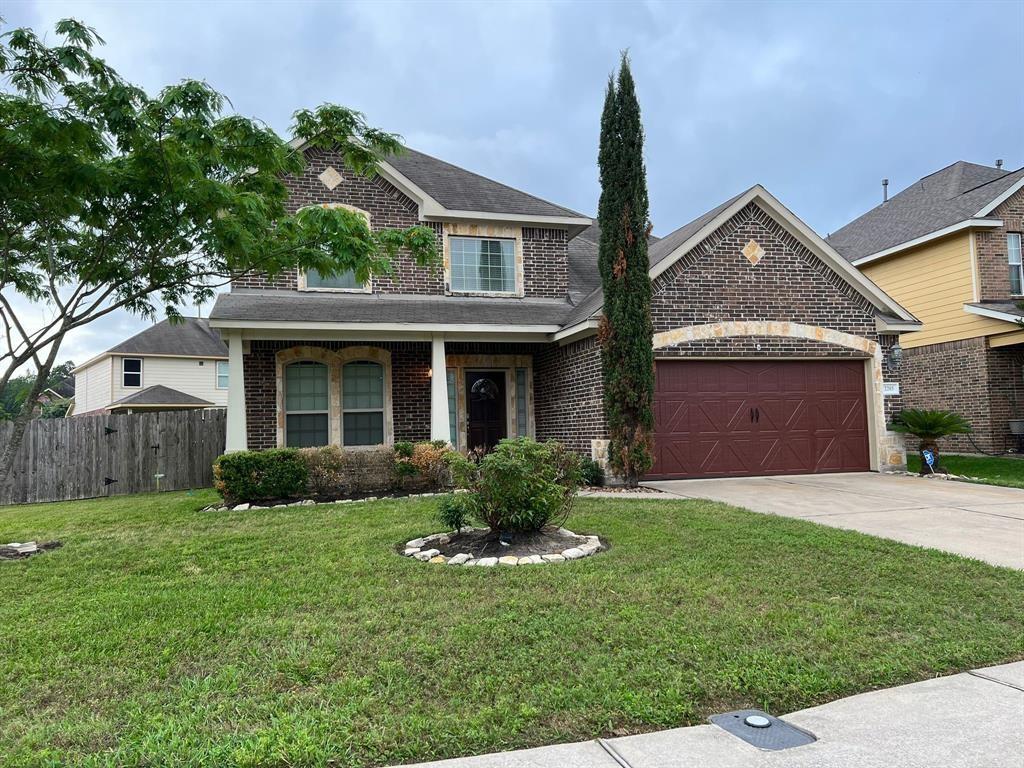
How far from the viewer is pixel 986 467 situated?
1382 centimetres

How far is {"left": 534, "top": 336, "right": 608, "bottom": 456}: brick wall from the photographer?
11880mm

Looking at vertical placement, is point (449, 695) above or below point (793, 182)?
below

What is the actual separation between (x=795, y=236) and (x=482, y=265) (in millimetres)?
6369

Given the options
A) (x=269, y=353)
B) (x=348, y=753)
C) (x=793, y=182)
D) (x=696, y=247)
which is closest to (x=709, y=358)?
(x=696, y=247)

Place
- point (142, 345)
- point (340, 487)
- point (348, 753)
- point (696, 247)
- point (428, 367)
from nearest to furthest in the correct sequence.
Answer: point (348, 753), point (340, 487), point (696, 247), point (428, 367), point (142, 345)

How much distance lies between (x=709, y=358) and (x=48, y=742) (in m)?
11.1

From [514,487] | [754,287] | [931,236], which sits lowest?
[514,487]

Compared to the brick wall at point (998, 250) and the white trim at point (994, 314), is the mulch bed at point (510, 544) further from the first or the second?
the brick wall at point (998, 250)

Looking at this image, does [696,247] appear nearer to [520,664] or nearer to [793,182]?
[520,664]

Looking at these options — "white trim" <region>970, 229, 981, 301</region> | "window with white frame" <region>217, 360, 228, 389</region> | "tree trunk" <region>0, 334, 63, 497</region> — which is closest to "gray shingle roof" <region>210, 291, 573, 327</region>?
"tree trunk" <region>0, 334, 63, 497</region>

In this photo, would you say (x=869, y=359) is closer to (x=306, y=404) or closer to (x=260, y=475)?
(x=306, y=404)

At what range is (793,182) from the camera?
167 ft

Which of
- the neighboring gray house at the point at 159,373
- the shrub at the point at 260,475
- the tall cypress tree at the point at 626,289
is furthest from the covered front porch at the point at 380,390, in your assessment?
the neighboring gray house at the point at 159,373

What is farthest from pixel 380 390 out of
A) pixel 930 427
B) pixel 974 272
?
pixel 974 272
